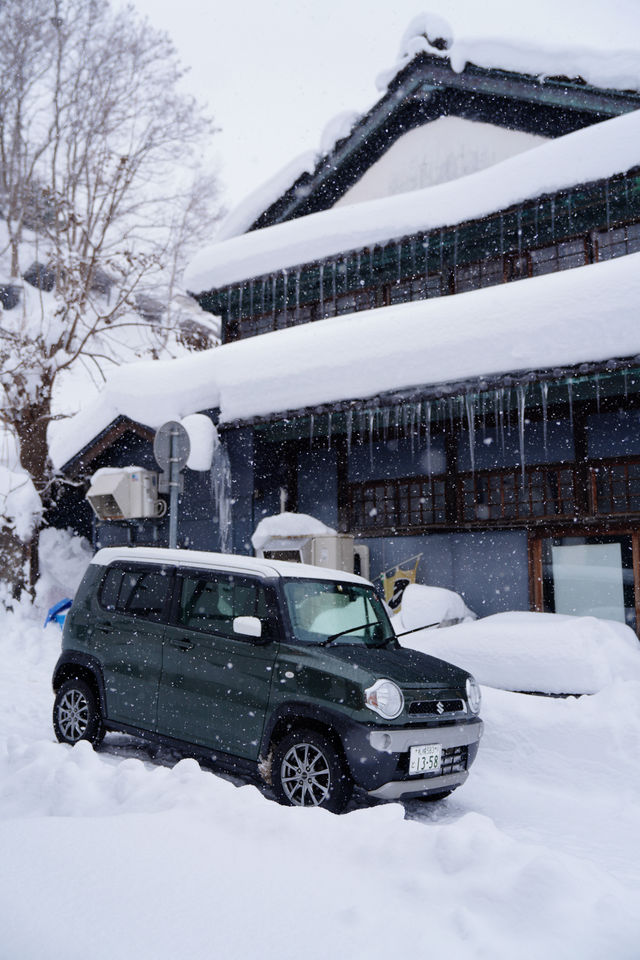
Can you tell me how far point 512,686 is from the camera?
8.59 meters

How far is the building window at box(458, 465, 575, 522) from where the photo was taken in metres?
10.6

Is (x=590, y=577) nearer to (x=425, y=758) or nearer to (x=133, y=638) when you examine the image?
(x=425, y=758)

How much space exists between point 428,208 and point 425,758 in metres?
9.24

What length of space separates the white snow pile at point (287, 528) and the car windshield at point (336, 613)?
5.07 meters

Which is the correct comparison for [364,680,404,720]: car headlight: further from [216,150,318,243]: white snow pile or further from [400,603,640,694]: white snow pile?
[216,150,318,243]: white snow pile

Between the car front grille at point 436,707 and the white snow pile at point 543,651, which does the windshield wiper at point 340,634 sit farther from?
the white snow pile at point 543,651

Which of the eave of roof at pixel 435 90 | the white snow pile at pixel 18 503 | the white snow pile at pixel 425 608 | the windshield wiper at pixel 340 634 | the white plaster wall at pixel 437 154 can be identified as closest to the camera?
the windshield wiper at pixel 340 634

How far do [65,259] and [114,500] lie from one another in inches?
343

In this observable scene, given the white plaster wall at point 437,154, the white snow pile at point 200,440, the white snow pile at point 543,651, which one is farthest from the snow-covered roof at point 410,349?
the white snow pile at point 543,651

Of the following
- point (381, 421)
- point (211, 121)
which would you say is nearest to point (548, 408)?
point (381, 421)

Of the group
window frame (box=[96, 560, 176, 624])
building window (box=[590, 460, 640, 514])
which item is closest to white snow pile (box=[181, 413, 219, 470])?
window frame (box=[96, 560, 176, 624])

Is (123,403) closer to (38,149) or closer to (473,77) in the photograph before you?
(473,77)

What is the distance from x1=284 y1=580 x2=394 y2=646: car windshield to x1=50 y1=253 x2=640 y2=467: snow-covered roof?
439 centimetres

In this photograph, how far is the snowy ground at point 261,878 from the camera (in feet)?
8.89
